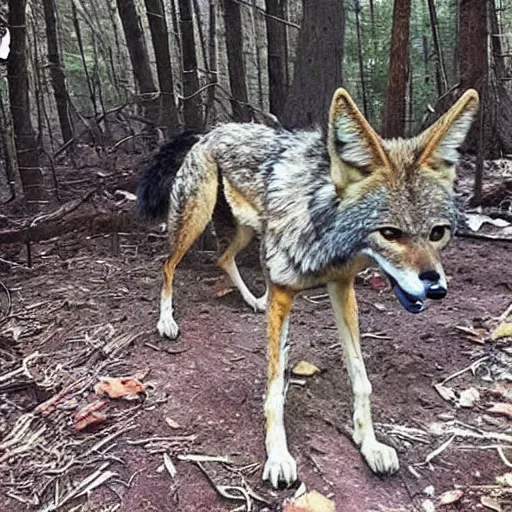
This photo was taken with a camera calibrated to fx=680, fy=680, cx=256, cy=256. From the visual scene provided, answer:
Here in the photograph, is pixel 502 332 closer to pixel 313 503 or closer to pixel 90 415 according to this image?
pixel 313 503

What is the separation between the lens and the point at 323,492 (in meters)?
2.95

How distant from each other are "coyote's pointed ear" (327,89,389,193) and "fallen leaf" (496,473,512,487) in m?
1.49

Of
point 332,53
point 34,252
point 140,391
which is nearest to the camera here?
point 140,391

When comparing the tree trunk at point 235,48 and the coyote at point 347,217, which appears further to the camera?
the tree trunk at point 235,48

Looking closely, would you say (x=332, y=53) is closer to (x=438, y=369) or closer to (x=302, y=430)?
(x=438, y=369)

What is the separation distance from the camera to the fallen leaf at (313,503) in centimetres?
285

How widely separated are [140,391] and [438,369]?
5.69 feet

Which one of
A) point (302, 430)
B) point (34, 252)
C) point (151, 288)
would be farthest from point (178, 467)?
point (34, 252)

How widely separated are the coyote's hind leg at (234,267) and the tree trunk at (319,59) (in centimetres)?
152

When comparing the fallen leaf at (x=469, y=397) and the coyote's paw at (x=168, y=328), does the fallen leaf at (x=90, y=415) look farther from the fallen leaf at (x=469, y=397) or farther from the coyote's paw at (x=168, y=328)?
the fallen leaf at (x=469, y=397)

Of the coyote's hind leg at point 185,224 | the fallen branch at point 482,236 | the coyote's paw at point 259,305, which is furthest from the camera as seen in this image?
the fallen branch at point 482,236

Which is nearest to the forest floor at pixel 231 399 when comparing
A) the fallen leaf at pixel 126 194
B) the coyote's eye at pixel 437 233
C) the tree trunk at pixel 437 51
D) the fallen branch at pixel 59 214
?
the fallen branch at pixel 59 214

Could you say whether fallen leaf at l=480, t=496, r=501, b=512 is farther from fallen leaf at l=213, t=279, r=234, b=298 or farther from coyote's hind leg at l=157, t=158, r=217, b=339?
fallen leaf at l=213, t=279, r=234, b=298

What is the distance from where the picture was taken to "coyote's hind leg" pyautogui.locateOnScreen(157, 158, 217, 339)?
4527mm
